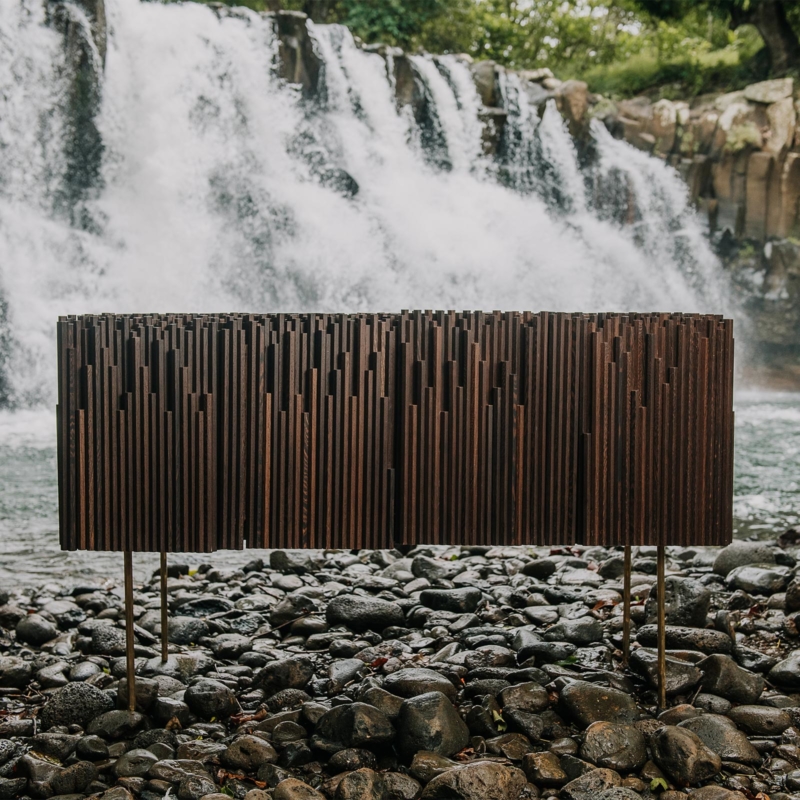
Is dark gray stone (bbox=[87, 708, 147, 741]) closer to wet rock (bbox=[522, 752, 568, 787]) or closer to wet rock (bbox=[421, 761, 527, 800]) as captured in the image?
wet rock (bbox=[421, 761, 527, 800])

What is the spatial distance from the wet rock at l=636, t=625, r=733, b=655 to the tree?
13157 mm

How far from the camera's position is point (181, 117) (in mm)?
11695

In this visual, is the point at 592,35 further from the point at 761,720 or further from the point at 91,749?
the point at 91,749

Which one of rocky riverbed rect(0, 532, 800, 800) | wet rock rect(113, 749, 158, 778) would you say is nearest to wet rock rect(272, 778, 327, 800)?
rocky riverbed rect(0, 532, 800, 800)

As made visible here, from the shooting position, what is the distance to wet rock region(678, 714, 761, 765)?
2570mm

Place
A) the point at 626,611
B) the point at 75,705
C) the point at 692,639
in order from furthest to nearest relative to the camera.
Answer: the point at 692,639 → the point at 626,611 → the point at 75,705

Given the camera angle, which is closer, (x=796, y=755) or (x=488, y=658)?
(x=796, y=755)

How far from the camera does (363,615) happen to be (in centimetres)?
361

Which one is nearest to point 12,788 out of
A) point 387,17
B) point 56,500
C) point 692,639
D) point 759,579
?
point 692,639

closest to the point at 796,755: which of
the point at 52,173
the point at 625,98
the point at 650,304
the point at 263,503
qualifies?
the point at 263,503

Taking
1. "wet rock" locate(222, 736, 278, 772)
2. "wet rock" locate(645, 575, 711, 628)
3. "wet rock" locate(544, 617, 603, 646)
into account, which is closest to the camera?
"wet rock" locate(222, 736, 278, 772)

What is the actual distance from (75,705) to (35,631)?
3.02 feet

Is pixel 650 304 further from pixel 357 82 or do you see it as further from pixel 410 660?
pixel 410 660

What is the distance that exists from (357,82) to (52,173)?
433 cm
